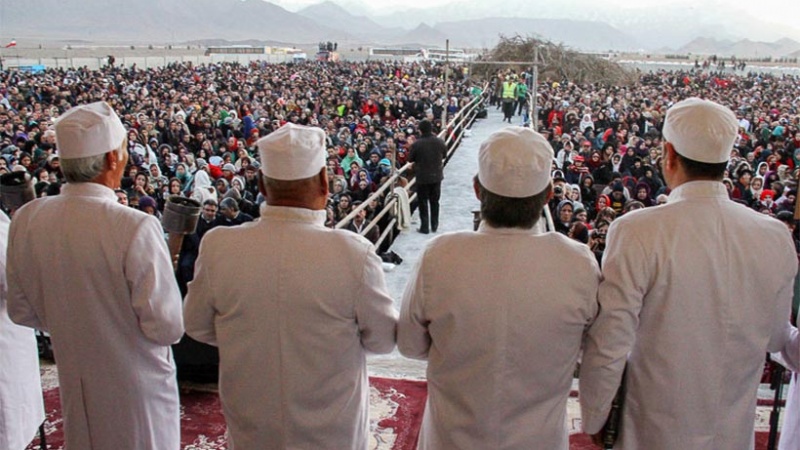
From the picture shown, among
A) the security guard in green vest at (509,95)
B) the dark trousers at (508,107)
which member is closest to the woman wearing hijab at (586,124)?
the security guard in green vest at (509,95)

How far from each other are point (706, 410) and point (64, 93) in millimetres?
18146

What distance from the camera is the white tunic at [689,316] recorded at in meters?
1.89

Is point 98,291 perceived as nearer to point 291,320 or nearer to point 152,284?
point 152,284

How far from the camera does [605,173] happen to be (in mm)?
9477

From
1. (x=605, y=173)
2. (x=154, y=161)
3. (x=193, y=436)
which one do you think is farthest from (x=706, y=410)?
(x=154, y=161)

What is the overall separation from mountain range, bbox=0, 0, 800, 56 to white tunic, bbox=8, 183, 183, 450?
85.5 m

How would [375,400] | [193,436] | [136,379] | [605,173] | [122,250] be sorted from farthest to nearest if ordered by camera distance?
1. [605,173]
2. [375,400]
3. [193,436]
4. [136,379]
5. [122,250]

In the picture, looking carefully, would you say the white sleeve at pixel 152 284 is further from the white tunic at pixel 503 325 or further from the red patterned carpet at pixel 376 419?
the red patterned carpet at pixel 376 419

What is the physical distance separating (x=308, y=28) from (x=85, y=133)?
481 feet

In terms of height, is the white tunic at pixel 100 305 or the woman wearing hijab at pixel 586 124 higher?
the white tunic at pixel 100 305

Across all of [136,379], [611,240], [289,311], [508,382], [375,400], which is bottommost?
[375,400]

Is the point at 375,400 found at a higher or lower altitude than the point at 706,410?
lower

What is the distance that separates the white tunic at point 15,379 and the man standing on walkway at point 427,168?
5.60 m

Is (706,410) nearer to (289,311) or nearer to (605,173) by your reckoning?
(289,311)
